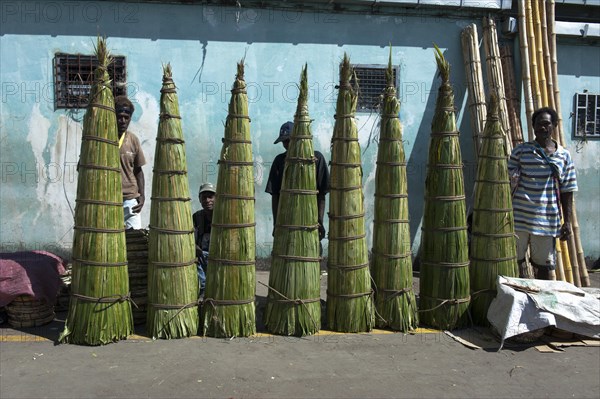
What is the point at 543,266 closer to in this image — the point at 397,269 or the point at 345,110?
the point at 397,269

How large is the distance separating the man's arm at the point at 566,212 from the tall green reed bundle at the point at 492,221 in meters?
0.55

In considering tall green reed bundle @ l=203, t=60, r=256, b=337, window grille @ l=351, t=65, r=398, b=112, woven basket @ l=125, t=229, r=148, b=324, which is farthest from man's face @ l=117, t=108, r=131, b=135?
window grille @ l=351, t=65, r=398, b=112

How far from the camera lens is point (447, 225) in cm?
473

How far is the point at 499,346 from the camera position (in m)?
4.50

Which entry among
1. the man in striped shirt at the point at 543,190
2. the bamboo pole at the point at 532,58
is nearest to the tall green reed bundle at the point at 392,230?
the man in striped shirt at the point at 543,190

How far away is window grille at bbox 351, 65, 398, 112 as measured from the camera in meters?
6.93

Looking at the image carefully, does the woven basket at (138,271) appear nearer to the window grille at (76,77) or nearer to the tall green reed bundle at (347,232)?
the tall green reed bundle at (347,232)

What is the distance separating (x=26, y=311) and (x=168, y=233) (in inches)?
53.4

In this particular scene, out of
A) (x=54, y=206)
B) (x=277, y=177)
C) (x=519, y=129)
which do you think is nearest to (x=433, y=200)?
(x=277, y=177)

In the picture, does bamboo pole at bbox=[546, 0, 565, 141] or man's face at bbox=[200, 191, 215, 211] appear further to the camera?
bamboo pole at bbox=[546, 0, 565, 141]

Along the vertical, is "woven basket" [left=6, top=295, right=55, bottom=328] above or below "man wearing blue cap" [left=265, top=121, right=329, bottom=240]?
below

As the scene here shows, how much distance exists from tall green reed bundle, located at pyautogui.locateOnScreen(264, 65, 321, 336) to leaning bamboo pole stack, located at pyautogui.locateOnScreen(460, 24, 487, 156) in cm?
305

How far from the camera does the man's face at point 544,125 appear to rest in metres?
5.03

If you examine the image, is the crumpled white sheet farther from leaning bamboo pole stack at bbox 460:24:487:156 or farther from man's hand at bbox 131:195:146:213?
man's hand at bbox 131:195:146:213
